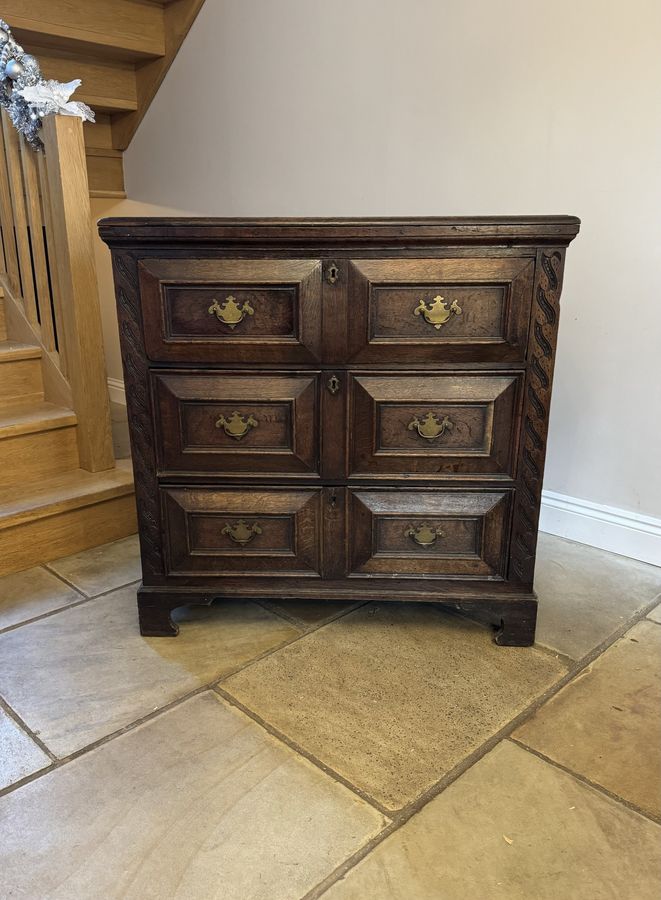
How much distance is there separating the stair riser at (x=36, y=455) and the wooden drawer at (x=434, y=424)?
1.08m

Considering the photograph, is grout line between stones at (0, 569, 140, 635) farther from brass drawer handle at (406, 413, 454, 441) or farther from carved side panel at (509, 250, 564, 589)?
carved side panel at (509, 250, 564, 589)

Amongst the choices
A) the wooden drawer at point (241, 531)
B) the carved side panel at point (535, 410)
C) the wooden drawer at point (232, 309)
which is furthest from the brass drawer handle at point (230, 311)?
the carved side panel at point (535, 410)

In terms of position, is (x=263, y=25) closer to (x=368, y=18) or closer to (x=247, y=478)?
(x=368, y=18)

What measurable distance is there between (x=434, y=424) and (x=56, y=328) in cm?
133

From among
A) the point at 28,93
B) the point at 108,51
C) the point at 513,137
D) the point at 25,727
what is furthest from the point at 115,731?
the point at 108,51

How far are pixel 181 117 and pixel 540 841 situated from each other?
2.65 meters

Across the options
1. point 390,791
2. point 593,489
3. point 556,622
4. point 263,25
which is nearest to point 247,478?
point 390,791

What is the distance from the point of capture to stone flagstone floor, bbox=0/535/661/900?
3.19 feet

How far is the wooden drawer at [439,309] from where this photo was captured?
1.29m

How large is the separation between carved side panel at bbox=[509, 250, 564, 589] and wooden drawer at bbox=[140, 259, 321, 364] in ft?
1.41

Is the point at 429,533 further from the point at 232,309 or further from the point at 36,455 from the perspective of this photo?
the point at 36,455

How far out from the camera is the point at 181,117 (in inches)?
104

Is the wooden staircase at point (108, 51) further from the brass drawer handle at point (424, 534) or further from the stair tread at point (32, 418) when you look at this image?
the brass drawer handle at point (424, 534)

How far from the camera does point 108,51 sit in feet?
8.20
